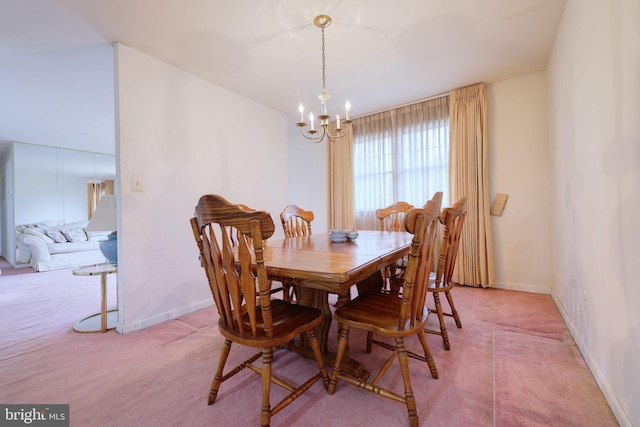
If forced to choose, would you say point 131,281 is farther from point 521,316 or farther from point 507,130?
point 507,130

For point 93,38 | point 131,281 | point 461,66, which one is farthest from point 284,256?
point 461,66

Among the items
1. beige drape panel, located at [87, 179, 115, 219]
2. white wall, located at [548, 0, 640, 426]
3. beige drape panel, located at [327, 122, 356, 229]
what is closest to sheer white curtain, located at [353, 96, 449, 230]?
beige drape panel, located at [327, 122, 356, 229]

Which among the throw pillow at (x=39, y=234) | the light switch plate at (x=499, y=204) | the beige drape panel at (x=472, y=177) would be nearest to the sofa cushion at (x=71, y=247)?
the throw pillow at (x=39, y=234)

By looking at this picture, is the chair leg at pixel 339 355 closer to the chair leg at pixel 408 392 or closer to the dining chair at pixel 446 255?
the chair leg at pixel 408 392

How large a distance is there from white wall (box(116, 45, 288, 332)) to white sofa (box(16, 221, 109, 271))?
11.9 feet

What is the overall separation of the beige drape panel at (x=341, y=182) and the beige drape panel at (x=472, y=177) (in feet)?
4.83

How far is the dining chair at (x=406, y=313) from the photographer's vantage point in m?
1.04

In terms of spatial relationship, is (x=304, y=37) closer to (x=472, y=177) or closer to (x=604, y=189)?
(x=604, y=189)

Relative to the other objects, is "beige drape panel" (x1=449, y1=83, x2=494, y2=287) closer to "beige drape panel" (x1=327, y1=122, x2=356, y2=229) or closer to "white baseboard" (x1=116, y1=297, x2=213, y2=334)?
"beige drape panel" (x1=327, y1=122, x2=356, y2=229)

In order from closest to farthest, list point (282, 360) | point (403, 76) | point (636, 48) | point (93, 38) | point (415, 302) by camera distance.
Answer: point (636, 48), point (415, 302), point (282, 360), point (93, 38), point (403, 76)

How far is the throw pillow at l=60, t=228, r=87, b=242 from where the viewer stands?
5.10m

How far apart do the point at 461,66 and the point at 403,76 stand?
0.57 meters

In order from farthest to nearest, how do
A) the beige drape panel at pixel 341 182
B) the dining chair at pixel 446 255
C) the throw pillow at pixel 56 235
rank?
the throw pillow at pixel 56 235 < the beige drape panel at pixel 341 182 < the dining chair at pixel 446 255

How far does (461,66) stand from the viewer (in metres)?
2.70
